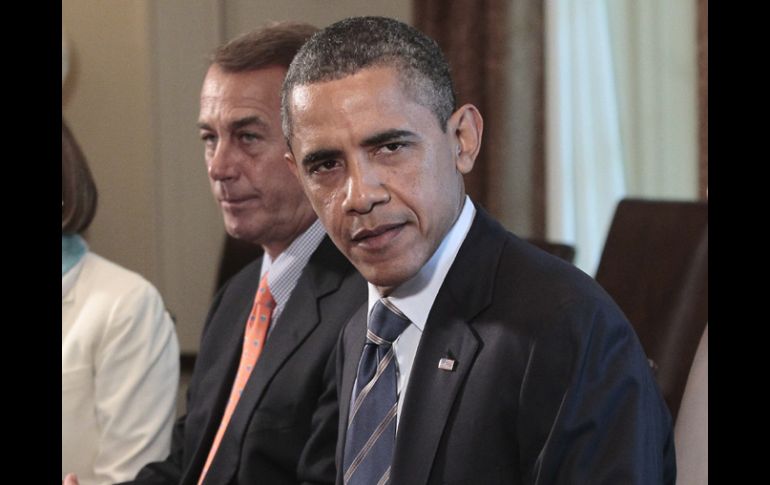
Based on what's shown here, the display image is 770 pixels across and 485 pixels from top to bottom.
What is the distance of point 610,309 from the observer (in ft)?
3.74

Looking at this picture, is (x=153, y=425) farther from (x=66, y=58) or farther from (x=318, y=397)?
(x=66, y=58)

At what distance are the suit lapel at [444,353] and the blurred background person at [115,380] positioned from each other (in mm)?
973

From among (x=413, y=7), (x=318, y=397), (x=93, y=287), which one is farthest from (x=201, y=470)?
(x=413, y=7)

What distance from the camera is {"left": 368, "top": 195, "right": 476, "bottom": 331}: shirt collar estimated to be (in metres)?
1.29

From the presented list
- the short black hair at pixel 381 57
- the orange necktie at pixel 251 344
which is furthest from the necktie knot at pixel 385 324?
the orange necktie at pixel 251 344

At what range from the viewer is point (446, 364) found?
1.22 metres

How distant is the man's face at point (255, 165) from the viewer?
1.86m

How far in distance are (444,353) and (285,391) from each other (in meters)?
0.49

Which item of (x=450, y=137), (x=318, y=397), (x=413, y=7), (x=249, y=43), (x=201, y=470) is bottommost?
(x=201, y=470)

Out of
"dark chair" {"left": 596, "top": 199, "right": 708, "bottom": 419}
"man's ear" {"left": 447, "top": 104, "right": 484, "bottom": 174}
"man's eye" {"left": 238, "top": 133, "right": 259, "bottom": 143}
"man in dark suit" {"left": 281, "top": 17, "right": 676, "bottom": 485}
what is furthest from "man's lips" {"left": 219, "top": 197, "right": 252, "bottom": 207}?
"dark chair" {"left": 596, "top": 199, "right": 708, "bottom": 419}

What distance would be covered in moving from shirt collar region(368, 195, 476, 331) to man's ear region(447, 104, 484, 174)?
0.05m

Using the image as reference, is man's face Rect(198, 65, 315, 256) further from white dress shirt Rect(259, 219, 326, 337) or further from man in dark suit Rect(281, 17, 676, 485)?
man in dark suit Rect(281, 17, 676, 485)

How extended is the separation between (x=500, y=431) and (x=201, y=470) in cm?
79

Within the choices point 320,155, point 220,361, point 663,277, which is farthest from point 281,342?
point 663,277
